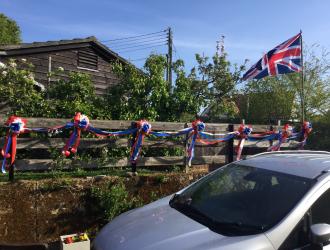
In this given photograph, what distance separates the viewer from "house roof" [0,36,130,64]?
13.9 m

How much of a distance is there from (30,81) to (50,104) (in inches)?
54.8

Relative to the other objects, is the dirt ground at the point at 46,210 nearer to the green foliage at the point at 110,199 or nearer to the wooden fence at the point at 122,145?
the green foliage at the point at 110,199

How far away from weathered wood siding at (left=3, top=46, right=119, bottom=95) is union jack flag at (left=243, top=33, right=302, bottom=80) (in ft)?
19.9

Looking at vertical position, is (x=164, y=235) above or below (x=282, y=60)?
below

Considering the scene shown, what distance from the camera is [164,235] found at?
3650 millimetres

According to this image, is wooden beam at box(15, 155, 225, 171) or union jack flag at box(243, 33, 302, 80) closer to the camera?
wooden beam at box(15, 155, 225, 171)

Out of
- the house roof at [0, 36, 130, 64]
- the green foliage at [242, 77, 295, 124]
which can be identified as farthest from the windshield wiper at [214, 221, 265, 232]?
the green foliage at [242, 77, 295, 124]

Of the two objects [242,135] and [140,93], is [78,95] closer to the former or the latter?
[140,93]

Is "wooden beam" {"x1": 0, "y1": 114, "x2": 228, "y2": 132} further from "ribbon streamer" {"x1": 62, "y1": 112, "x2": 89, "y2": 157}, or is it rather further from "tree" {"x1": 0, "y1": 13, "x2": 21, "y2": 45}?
"tree" {"x1": 0, "y1": 13, "x2": 21, "y2": 45}

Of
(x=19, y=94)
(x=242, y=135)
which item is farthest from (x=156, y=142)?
(x=19, y=94)

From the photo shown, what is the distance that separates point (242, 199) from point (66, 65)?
12.9 m

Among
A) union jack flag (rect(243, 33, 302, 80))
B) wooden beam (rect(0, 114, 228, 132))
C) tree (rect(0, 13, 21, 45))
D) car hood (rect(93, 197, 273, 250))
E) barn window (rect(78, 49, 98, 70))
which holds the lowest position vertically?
car hood (rect(93, 197, 273, 250))

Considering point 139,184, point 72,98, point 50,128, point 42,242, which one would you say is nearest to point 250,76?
point 72,98

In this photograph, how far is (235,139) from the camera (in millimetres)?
9711
